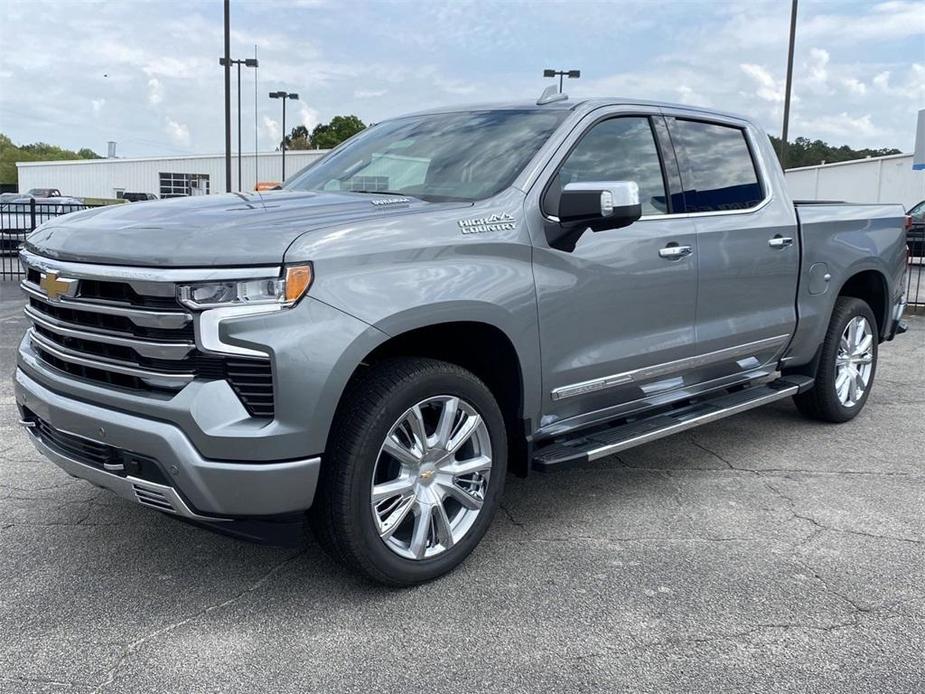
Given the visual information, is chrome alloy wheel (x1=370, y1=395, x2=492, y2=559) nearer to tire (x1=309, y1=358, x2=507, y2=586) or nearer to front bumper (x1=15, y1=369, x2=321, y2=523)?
tire (x1=309, y1=358, x2=507, y2=586)

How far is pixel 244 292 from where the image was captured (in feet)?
8.96

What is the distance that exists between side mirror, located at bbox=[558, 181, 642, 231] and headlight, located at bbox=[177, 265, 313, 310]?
1.21 metres

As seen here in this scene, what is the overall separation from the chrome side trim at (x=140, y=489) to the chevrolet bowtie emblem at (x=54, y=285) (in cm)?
59

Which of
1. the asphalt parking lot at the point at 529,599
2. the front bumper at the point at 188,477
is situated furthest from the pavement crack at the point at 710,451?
the front bumper at the point at 188,477

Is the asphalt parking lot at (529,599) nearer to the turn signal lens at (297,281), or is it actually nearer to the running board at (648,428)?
the running board at (648,428)

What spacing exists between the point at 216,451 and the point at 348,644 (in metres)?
0.80

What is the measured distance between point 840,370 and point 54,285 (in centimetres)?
483

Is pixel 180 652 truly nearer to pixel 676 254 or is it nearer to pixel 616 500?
pixel 616 500

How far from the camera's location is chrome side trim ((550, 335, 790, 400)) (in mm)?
3713

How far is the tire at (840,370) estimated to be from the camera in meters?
5.46

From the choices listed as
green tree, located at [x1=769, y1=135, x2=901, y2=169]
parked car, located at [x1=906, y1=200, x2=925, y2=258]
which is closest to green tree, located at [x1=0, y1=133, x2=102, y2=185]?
green tree, located at [x1=769, y1=135, x2=901, y2=169]

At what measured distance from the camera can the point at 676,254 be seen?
13.4ft

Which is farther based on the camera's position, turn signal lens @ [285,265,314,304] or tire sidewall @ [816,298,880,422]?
tire sidewall @ [816,298,880,422]

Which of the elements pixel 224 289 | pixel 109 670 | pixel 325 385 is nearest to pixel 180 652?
pixel 109 670
